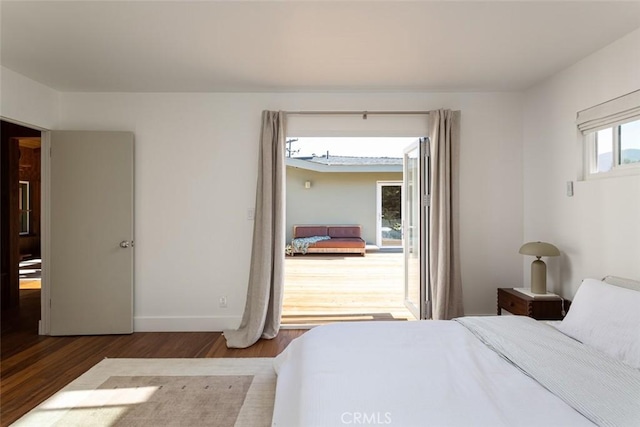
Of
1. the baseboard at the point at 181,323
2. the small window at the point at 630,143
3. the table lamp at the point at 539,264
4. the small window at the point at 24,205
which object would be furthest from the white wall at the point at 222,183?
the small window at the point at 24,205

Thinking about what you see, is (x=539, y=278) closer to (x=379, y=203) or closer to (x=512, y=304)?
(x=512, y=304)

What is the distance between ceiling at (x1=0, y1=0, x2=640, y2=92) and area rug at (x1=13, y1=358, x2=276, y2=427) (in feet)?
8.43

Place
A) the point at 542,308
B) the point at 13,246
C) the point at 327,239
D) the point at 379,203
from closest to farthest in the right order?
the point at 542,308, the point at 13,246, the point at 327,239, the point at 379,203

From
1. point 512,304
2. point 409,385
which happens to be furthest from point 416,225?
point 409,385

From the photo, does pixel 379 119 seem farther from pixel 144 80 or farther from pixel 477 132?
pixel 144 80

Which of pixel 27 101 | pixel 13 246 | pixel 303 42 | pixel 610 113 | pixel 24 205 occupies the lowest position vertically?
pixel 13 246

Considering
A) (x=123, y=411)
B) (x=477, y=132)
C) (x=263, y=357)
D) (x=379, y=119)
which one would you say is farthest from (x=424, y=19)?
(x=123, y=411)

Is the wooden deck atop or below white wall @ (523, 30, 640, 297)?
below

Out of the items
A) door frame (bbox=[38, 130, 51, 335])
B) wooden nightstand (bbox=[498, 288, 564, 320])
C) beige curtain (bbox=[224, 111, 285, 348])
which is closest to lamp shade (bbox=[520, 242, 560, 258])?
wooden nightstand (bbox=[498, 288, 564, 320])

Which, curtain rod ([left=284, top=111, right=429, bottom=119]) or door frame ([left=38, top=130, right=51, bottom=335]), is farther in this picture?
curtain rod ([left=284, top=111, right=429, bottom=119])

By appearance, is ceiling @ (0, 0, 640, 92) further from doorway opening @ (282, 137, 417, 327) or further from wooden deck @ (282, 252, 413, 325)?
doorway opening @ (282, 137, 417, 327)

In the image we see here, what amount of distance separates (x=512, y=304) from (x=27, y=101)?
16.5ft

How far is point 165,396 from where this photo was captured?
7.38ft

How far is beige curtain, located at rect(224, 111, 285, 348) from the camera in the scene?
11.0ft
